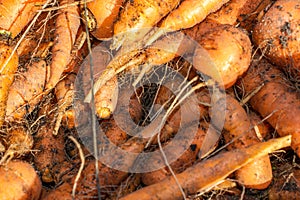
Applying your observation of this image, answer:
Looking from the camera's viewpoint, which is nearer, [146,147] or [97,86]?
[146,147]

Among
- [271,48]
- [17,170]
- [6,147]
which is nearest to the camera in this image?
[17,170]

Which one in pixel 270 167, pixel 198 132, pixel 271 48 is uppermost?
pixel 271 48

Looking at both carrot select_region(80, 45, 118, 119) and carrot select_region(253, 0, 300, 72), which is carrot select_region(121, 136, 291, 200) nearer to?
carrot select_region(253, 0, 300, 72)

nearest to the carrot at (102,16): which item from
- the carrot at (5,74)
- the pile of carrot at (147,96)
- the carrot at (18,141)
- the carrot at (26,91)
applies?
the pile of carrot at (147,96)

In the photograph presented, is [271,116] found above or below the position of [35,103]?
below

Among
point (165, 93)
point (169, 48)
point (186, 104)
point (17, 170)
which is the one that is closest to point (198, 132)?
point (186, 104)

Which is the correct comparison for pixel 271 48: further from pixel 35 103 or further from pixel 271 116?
pixel 35 103

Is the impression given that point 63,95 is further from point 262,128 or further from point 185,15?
point 262,128
